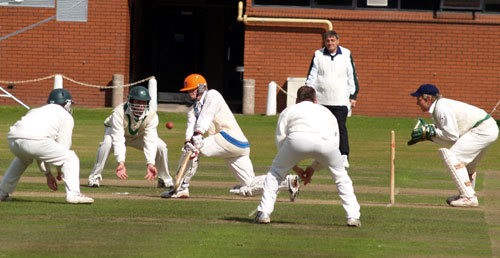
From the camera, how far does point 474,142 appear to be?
39.5 ft

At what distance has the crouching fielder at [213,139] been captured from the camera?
11914 millimetres

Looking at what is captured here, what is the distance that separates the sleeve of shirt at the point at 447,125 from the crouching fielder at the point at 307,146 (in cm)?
227

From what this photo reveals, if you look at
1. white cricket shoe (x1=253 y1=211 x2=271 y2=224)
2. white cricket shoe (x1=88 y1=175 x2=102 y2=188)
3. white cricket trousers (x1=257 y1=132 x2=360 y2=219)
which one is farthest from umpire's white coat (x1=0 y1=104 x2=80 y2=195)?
white cricket trousers (x1=257 y1=132 x2=360 y2=219)

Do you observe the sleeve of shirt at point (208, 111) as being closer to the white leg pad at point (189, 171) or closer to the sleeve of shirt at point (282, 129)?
the white leg pad at point (189, 171)

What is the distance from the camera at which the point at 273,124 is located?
24.8 meters

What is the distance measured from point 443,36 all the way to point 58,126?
1732 cm

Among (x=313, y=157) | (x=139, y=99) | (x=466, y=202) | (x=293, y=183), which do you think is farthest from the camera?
(x=139, y=99)

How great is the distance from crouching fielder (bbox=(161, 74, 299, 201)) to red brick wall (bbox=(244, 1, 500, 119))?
14827 millimetres

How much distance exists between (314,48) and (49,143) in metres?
16.5

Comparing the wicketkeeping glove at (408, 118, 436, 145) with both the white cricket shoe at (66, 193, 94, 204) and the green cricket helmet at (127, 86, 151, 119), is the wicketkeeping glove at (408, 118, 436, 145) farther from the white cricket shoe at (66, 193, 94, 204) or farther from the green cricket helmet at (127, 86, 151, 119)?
the white cricket shoe at (66, 193, 94, 204)

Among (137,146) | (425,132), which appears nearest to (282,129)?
(425,132)

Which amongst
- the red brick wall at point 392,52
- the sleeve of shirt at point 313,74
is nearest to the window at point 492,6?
the red brick wall at point 392,52

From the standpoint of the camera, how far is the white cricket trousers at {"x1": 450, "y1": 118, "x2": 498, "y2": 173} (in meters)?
12.0

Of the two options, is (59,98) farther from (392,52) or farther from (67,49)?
(392,52)
